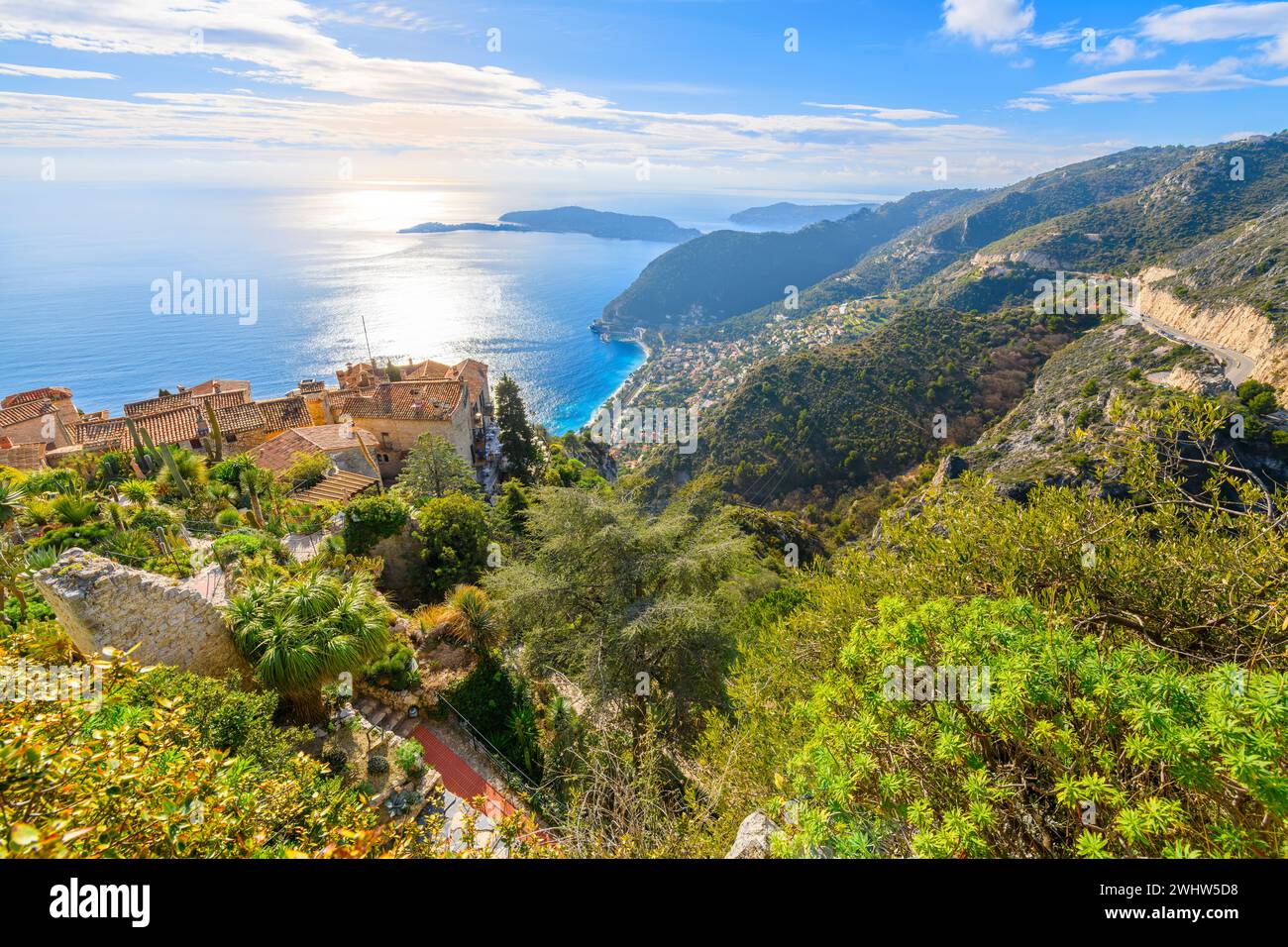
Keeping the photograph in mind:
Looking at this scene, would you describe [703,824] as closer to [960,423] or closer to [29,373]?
[960,423]

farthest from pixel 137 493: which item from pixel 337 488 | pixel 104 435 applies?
pixel 104 435

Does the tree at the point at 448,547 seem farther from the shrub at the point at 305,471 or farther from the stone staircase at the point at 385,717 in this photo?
the shrub at the point at 305,471

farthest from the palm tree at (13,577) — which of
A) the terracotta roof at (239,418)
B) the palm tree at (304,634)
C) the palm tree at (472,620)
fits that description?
the terracotta roof at (239,418)

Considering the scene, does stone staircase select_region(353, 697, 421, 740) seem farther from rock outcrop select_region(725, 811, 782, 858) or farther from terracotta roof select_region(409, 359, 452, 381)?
terracotta roof select_region(409, 359, 452, 381)

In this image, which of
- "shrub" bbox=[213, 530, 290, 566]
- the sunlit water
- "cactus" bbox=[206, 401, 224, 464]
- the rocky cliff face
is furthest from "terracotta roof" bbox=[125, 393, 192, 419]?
the rocky cliff face
